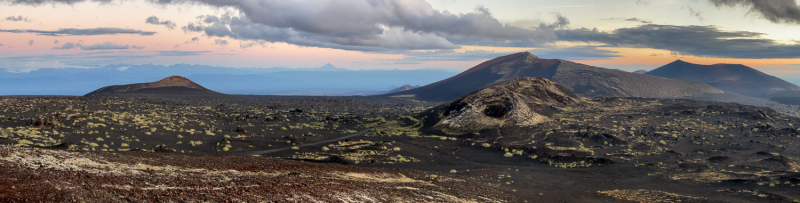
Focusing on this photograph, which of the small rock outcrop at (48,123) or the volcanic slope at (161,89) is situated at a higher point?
the volcanic slope at (161,89)

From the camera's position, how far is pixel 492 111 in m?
64.2

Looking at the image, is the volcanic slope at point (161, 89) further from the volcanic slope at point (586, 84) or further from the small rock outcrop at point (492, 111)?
the small rock outcrop at point (492, 111)

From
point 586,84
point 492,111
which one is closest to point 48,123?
point 492,111

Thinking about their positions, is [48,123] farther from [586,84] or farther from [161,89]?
[586,84]

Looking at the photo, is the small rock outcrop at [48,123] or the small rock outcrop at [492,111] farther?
the small rock outcrop at [492,111]

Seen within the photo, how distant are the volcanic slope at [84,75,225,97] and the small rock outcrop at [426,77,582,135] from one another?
10356cm

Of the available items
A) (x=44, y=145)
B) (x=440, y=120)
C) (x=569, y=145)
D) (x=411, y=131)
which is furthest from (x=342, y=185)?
(x=440, y=120)

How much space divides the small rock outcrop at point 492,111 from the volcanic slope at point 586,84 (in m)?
90.0

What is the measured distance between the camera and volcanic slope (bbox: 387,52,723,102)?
16700 cm

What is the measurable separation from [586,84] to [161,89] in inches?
6899

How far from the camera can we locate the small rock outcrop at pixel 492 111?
5978cm

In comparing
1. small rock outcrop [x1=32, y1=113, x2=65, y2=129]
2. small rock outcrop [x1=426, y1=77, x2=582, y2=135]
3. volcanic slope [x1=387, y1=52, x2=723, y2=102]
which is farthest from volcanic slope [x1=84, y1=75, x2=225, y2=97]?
small rock outcrop [x1=426, y1=77, x2=582, y2=135]

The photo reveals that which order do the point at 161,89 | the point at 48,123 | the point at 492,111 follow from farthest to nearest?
1. the point at 161,89
2. the point at 492,111
3. the point at 48,123

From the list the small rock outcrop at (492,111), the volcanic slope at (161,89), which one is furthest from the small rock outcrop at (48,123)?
the volcanic slope at (161,89)
